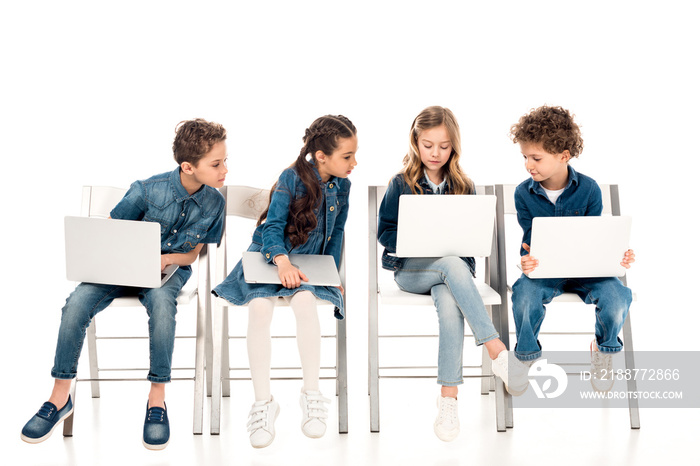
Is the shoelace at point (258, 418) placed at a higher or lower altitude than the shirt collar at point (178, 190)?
lower

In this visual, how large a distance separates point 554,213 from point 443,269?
0.52 metres

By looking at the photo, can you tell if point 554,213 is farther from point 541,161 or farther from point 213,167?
point 213,167

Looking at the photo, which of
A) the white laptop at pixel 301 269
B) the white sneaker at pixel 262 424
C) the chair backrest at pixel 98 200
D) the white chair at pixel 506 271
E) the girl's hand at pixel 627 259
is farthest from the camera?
the chair backrest at pixel 98 200

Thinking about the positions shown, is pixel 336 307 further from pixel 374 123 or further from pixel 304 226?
pixel 374 123

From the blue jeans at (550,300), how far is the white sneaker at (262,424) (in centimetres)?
88

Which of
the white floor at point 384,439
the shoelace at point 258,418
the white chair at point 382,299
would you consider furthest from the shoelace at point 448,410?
the shoelace at point 258,418

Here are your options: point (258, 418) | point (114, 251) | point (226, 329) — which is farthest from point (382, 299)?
point (114, 251)

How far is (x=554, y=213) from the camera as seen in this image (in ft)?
9.32

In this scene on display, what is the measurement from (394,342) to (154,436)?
160cm

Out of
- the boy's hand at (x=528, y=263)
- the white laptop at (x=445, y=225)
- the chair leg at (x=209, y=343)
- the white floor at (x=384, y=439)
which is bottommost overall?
the white floor at (x=384, y=439)

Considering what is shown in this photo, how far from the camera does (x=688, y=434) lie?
266cm

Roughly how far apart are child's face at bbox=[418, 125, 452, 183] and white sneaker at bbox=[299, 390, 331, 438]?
3.12 feet

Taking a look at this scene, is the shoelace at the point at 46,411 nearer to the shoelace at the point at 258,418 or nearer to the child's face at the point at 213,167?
the shoelace at the point at 258,418

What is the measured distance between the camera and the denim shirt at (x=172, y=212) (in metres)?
2.81
